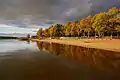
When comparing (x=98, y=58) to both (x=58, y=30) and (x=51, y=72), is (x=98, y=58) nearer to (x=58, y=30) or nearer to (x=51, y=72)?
(x=51, y=72)

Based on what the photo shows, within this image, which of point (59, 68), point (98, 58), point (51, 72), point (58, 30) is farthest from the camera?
point (58, 30)

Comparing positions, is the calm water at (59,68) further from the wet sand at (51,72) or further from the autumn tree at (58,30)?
the autumn tree at (58,30)

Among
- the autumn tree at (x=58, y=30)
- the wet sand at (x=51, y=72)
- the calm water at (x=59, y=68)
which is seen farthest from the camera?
the autumn tree at (x=58, y=30)

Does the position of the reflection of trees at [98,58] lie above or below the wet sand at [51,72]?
below

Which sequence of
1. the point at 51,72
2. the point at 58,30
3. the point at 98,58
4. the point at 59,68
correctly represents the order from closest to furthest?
the point at 51,72
the point at 59,68
the point at 98,58
the point at 58,30

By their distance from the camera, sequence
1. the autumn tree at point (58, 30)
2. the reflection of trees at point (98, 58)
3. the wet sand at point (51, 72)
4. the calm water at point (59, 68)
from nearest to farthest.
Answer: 1. the wet sand at point (51, 72)
2. the calm water at point (59, 68)
3. the reflection of trees at point (98, 58)
4. the autumn tree at point (58, 30)

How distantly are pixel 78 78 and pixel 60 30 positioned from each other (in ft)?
408

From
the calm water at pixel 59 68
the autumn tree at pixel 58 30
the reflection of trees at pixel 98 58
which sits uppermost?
the autumn tree at pixel 58 30

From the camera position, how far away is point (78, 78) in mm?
11297

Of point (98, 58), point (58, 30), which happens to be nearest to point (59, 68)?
point (98, 58)

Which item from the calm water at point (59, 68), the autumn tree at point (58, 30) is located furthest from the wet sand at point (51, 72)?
the autumn tree at point (58, 30)

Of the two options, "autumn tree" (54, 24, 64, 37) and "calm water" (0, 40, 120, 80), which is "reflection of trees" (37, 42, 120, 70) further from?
"autumn tree" (54, 24, 64, 37)

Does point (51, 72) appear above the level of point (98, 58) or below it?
above

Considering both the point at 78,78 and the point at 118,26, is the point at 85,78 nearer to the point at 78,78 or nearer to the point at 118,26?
the point at 78,78
